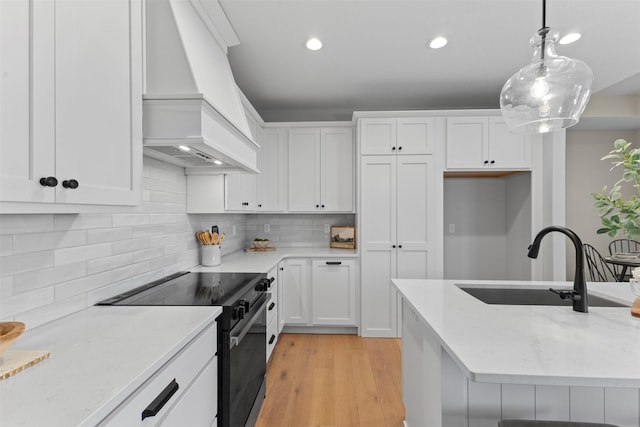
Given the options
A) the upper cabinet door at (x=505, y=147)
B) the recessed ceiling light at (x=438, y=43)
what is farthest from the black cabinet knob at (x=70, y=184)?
the upper cabinet door at (x=505, y=147)

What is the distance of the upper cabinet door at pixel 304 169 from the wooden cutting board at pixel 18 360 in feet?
9.57

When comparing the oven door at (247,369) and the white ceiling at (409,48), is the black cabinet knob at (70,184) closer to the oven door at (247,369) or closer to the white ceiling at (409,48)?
the oven door at (247,369)

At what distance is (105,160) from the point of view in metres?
1.09

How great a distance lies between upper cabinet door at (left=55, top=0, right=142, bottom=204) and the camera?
36.3 inches

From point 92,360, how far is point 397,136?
315 centimetres

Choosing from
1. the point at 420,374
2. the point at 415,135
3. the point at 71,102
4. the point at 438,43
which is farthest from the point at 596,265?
the point at 71,102

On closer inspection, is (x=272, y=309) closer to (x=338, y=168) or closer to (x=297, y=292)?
(x=297, y=292)

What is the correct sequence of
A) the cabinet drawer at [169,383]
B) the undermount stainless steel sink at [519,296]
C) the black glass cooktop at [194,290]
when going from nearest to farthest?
1. the cabinet drawer at [169,383]
2. the black glass cooktop at [194,290]
3. the undermount stainless steel sink at [519,296]

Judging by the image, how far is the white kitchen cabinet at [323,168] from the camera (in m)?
3.69

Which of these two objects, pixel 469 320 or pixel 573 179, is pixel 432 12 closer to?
pixel 469 320

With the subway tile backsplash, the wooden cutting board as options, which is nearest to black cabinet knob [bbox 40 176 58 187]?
the subway tile backsplash

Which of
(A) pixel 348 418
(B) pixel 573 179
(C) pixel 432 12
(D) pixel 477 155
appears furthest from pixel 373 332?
(B) pixel 573 179

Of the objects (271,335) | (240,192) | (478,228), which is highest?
(240,192)

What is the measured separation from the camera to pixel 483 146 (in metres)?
A: 3.35
